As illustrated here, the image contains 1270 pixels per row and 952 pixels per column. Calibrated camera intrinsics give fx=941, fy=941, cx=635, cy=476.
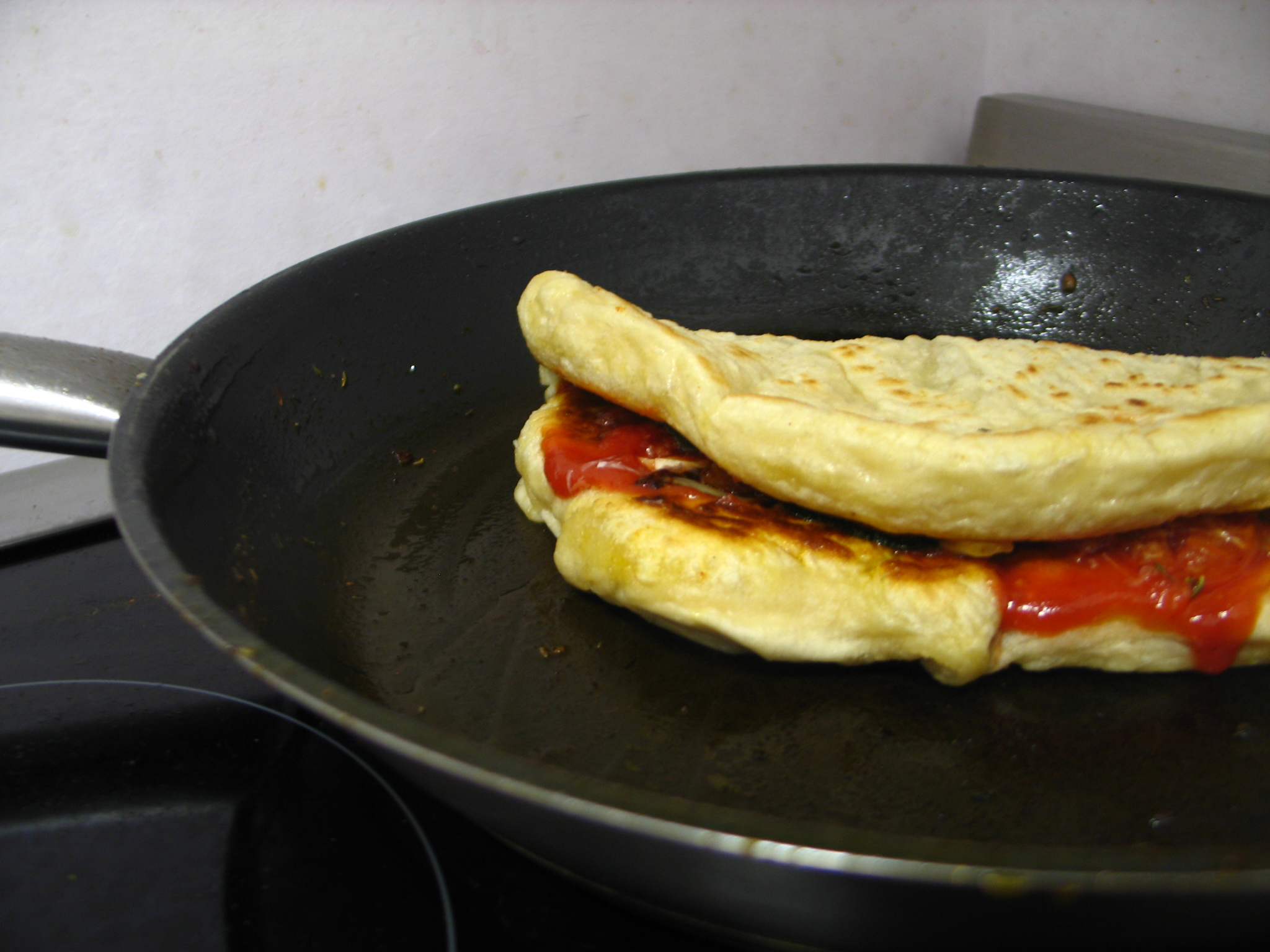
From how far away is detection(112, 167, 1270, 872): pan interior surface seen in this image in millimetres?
1034

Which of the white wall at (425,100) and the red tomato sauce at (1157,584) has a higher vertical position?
the white wall at (425,100)

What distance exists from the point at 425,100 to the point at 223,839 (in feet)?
6.45

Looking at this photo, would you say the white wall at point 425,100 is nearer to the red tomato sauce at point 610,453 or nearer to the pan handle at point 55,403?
the pan handle at point 55,403

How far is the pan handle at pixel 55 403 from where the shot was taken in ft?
3.99

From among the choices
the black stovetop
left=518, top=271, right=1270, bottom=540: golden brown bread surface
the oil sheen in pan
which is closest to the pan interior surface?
the oil sheen in pan

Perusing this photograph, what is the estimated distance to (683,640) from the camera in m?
1.26

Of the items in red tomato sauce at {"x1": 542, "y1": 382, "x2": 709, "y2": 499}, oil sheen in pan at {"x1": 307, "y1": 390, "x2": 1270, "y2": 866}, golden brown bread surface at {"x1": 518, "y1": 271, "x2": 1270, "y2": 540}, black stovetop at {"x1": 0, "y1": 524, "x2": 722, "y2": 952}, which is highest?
golden brown bread surface at {"x1": 518, "y1": 271, "x2": 1270, "y2": 540}

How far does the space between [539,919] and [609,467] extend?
620 millimetres

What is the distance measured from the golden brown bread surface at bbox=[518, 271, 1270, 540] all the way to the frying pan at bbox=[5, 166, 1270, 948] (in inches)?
9.6

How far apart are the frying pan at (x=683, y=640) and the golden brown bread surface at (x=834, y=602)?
4cm

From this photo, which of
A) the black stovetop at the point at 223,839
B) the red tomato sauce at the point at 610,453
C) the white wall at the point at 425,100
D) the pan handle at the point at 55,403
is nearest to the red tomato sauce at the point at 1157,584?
the red tomato sauce at the point at 610,453

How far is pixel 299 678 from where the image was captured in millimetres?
774

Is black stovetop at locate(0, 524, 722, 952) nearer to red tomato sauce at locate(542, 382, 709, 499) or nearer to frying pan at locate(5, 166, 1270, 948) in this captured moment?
frying pan at locate(5, 166, 1270, 948)

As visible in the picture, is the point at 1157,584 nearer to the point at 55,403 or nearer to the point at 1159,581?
the point at 1159,581
